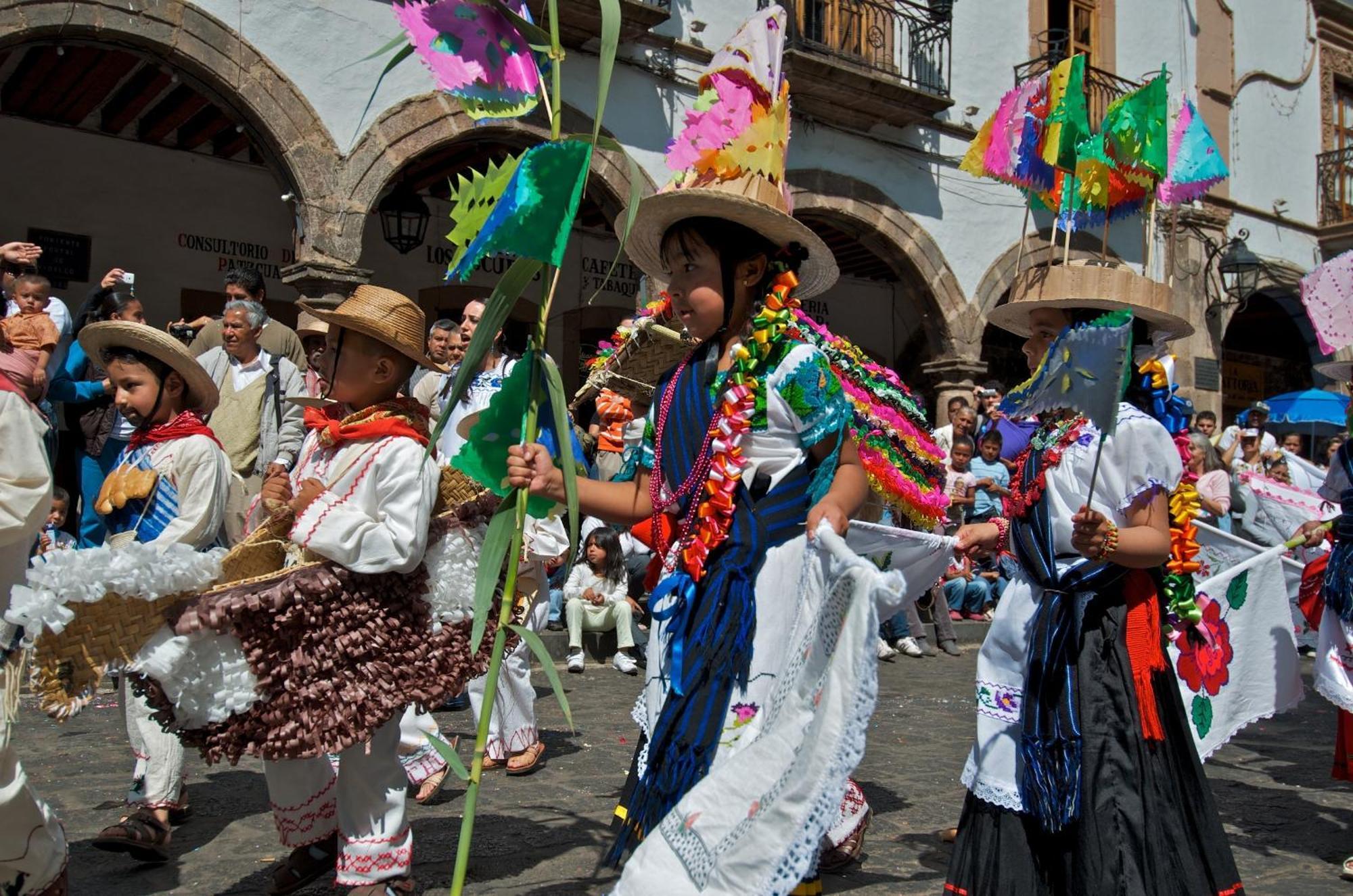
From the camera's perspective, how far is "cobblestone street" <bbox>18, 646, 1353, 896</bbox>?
4.14 meters

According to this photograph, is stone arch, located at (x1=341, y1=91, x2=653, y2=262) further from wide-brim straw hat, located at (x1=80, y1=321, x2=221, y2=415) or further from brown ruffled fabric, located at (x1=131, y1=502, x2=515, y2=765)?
brown ruffled fabric, located at (x1=131, y1=502, x2=515, y2=765)

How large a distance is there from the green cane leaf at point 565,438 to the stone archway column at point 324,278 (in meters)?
8.12

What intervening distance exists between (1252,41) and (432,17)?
66.1 feet

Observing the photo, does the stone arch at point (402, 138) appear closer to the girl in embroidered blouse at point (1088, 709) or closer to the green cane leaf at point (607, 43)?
the girl in embroidered blouse at point (1088, 709)

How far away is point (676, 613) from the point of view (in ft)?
10.7

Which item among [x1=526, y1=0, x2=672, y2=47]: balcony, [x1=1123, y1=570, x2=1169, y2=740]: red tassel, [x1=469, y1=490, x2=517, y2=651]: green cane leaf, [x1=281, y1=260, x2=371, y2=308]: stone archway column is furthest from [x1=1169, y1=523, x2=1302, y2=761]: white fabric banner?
[x1=526, y1=0, x2=672, y2=47]: balcony

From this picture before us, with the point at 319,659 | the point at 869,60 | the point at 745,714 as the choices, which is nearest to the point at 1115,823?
the point at 745,714

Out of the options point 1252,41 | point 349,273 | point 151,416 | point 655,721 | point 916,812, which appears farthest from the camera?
point 1252,41

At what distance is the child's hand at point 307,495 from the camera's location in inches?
142

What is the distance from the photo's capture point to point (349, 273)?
10.7 meters

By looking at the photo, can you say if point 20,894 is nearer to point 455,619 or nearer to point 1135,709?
point 455,619

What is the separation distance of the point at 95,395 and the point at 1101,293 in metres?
6.41

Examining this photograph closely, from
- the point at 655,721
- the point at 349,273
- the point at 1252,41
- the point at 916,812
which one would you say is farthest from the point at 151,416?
the point at 1252,41

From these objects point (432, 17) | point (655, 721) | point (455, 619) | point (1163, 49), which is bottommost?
point (655, 721)
